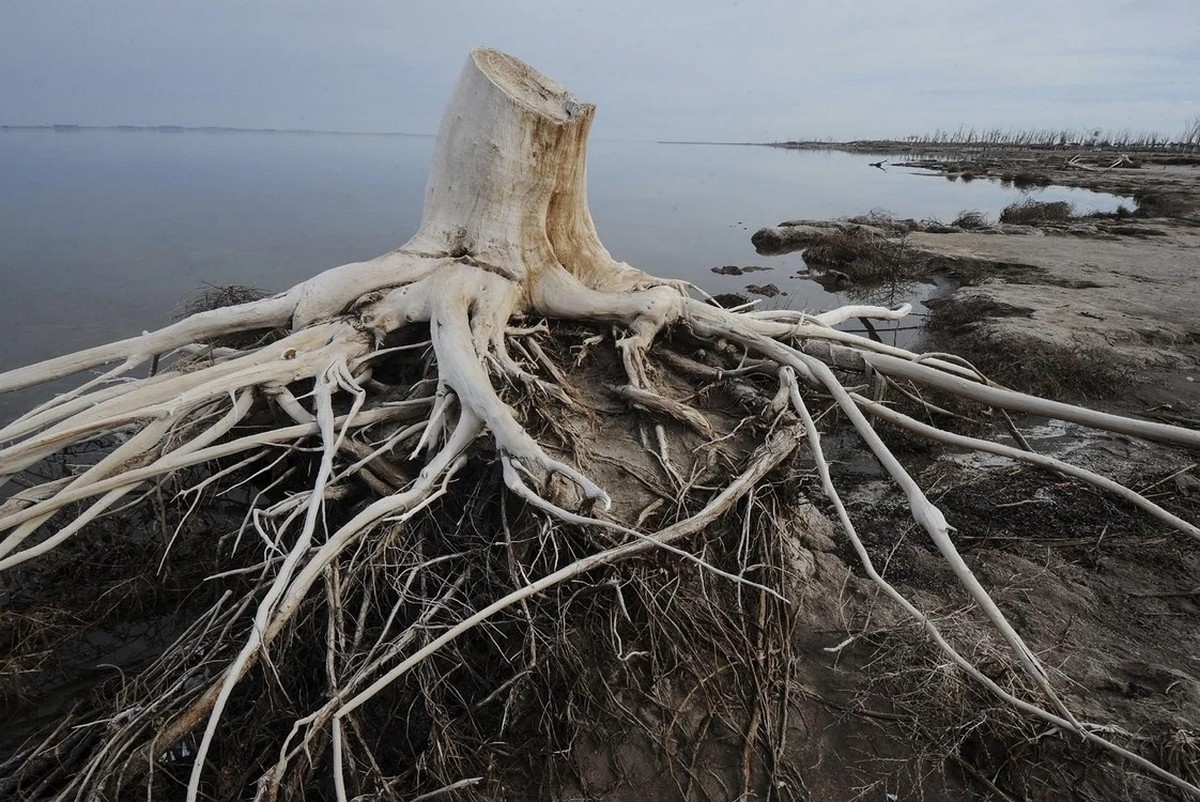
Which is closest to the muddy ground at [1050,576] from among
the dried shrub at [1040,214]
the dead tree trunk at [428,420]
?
the dead tree trunk at [428,420]

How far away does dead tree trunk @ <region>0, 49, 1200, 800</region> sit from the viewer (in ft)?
7.10

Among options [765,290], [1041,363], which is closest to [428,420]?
[1041,363]

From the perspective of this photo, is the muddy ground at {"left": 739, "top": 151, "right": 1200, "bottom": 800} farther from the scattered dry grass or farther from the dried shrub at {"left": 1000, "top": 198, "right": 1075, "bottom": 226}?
the dried shrub at {"left": 1000, "top": 198, "right": 1075, "bottom": 226}

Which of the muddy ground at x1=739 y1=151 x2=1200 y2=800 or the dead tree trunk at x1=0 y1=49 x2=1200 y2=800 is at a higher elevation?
the dead tree trunk at x1=0 y1=49 x2=1200 y2=800

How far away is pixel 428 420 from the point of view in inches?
113

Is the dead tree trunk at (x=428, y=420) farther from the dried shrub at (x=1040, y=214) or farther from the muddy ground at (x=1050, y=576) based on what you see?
the dried shrub at (x=1040, y=214)

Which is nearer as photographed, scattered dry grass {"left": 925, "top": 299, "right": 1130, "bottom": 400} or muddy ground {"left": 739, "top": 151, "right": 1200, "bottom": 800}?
muddy ground {"left": 739, "top": 151, "right": 1200, "bottom": 800}

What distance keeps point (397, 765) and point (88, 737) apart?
3.41ft

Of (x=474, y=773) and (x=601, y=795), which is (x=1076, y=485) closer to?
(x=601, y=795)

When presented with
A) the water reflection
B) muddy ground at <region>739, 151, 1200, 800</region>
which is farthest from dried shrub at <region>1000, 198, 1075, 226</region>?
muddy ground at <region>739, 151, 1200, 800</region>

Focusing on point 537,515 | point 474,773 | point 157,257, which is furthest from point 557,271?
point 157,257

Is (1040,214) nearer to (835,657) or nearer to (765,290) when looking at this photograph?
(765,290)

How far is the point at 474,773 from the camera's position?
2242mm

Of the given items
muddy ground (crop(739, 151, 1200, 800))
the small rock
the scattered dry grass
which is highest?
the scattered dry grass
